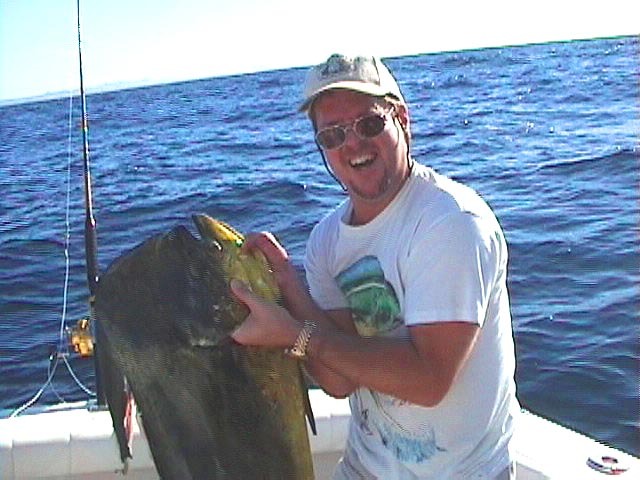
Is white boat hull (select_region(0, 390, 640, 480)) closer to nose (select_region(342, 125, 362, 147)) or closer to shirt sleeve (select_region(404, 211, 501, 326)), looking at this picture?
shirt sleeve (select_region(404, 211, 501, 326))

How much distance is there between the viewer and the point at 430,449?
2334 millimetres

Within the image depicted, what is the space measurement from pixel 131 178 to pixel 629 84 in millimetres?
15531

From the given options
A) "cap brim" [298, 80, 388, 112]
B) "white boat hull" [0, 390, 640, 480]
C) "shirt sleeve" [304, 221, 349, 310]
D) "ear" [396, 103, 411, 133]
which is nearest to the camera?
"cap brim" [298, 80, 388, 112]

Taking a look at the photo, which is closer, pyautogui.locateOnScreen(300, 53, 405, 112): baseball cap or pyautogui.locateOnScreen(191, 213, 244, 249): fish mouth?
pyautogui.locateOnScreen(191, 213, 244, 249): fish mouth

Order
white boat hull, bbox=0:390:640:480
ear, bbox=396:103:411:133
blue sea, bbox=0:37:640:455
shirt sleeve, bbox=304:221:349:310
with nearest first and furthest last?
1. ear, bbox=396:103:411:133
2. shirt sleeve, bbox=304:221:349:310
3. white boat hull, bbox=0:390:640:480
4. blue sea, bbox=0:37:640:455

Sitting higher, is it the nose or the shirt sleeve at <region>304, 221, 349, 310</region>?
the nose

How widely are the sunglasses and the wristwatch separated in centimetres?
51

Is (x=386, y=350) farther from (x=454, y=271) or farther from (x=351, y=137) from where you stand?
(x=351, y=137)

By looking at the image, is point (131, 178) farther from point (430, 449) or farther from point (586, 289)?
point (430, 449)

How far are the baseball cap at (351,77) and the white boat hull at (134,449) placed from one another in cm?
176

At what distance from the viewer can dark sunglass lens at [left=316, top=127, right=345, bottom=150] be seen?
2311 mm

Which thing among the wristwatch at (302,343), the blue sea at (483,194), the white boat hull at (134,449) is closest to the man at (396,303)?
the wristwatch at (302,343)

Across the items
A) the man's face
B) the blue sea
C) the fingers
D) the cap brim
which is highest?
the cap brim

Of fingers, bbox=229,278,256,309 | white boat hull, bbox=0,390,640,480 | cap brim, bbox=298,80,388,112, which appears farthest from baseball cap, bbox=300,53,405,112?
white boat hull, bbox=0,390,640,480
